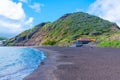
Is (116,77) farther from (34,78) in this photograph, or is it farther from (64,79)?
(34,78)

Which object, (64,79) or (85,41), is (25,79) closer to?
(64,79)

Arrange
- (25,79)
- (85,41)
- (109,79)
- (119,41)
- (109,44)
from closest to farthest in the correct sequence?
1. (109,79)
2. (25,79)
3. (119,41)
4. (109,44)
5. (85,41)

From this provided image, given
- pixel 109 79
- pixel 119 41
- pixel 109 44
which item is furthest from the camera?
pixel 109 44

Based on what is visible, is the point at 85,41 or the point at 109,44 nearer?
the point at 109,44

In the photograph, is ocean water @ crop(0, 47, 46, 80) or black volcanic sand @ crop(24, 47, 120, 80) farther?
ocean water @ crop(0, 47, 46, 80)

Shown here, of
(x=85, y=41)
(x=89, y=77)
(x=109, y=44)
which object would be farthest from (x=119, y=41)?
(x=89, y=77)

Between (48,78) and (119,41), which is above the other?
(119,41)

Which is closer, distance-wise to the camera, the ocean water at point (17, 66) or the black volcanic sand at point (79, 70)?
the black volcanic sand at point (79, 70)

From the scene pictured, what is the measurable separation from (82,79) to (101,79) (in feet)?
5.50

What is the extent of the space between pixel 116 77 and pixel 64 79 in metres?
4.82

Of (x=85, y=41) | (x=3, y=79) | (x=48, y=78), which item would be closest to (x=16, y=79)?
(x=3, y=79)

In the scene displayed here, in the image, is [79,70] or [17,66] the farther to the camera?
[17,66]

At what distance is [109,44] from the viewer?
383 feet

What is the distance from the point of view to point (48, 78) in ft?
79.0
